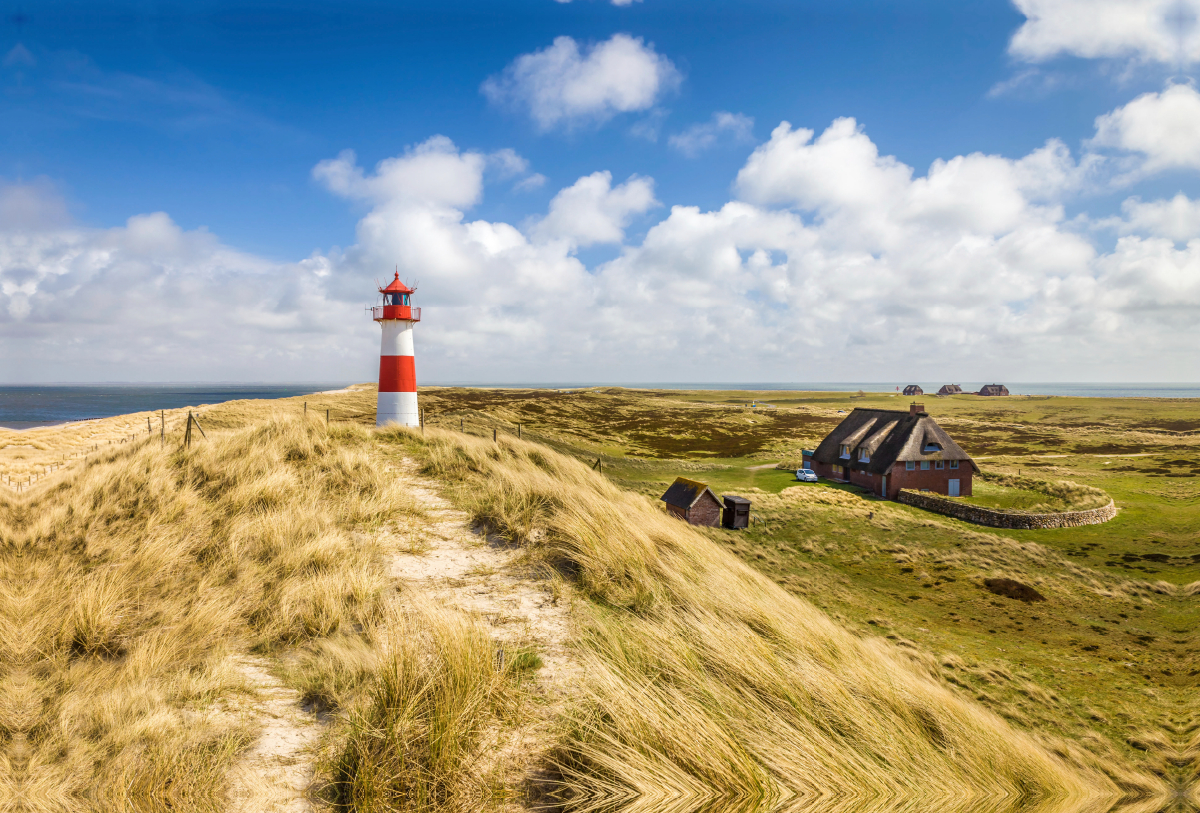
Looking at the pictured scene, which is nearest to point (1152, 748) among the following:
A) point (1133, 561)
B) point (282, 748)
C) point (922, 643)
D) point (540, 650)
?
point (922, 643)

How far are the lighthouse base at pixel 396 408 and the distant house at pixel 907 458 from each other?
2999 cm

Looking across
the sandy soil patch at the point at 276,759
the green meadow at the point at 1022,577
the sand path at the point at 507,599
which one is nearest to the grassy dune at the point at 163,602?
Result: the sandy soil patch at the point at 276,759

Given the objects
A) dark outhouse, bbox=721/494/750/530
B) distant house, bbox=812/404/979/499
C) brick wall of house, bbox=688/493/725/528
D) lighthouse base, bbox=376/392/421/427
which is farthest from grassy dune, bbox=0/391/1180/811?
distant house, bbox=812/404/979/499

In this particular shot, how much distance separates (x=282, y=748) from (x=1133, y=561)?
102 feet

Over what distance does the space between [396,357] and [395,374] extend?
26.5 inches

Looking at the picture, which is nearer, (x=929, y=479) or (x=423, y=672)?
(x=423, y=672)

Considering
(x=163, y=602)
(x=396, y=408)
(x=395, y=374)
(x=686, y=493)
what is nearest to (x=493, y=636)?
(x=163, y=602)

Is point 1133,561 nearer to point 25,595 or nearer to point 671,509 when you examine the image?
point 671,509

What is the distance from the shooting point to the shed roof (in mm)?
24328

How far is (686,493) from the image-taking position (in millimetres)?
25141

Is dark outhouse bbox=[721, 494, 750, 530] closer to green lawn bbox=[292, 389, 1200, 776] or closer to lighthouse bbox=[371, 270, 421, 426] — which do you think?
green lawn bbox=[292, 389, 1200, 776]

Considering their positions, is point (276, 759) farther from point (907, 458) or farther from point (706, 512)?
point (907, 458)

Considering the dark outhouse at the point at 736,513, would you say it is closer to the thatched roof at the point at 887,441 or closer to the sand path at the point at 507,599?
the thatched roof at the point at 887,441

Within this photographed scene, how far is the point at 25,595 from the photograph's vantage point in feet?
17.0
